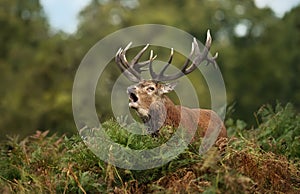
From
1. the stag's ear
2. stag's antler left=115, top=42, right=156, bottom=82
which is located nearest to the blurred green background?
stag's antler left=115, top=42, right=156, bottom=82

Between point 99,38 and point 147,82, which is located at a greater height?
point 99,38

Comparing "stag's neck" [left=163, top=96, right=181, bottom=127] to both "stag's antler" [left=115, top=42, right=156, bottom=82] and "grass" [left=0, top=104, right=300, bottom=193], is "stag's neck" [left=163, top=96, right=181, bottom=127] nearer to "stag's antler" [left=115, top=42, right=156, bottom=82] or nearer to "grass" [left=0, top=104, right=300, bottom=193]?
"stag's antler" [left=115, top=42, right=156, bottom=82]

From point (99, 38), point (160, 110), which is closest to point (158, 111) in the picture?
point (160, 110)

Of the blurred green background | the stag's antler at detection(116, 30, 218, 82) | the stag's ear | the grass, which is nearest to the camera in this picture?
the grass

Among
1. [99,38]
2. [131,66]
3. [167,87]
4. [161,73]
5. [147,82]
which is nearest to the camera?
[147,82]

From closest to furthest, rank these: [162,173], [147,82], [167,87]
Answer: [162,173], [147,82], [167,87]

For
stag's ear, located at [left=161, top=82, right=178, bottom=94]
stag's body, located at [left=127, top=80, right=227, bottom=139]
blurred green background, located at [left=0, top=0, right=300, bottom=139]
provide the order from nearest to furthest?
stag's body, located at [left=127, top=80, right=227, bottom=139] < stag's ear, located at [left=161, top=82, right=178, bottom=94] < blurred green background, located at [left=0, top=0, right=300, bottom=139]

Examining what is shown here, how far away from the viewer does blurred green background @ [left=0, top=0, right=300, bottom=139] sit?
30.7 metres

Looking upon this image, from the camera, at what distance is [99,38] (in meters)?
35.6

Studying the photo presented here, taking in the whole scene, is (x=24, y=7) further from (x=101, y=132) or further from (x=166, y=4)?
(x=101, y=132)

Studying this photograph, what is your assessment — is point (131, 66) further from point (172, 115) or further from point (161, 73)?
point (172, 115)

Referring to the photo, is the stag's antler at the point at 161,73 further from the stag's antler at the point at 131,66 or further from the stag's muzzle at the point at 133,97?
the stag's muzzle at the point at 133,97

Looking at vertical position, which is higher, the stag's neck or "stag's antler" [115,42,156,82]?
"stag's antler" [115,42,156,82]

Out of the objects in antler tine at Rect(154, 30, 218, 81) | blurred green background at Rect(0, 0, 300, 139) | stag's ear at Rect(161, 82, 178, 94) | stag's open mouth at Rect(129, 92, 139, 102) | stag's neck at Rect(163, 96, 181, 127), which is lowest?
stag's neck at Rect(163, 96, 181, 127)
